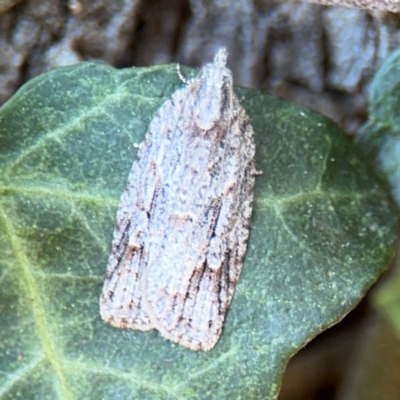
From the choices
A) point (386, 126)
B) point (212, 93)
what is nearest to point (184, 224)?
point (212, 93)

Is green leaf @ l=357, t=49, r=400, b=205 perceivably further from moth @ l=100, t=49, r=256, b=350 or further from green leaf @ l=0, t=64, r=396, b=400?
moth @ l=100, t=49, r=256, b=350

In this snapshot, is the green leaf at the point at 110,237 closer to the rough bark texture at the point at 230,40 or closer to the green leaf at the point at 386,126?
the green leaf at the point at 386,126

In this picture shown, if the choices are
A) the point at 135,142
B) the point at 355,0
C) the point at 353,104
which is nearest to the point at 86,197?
the point at 135,142

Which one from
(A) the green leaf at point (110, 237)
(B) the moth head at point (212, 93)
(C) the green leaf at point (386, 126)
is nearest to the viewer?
(A) the green leaf at point (110, 237)

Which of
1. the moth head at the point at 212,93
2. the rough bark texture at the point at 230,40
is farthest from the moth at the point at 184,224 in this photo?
the rough bark texture at the point at 230,40

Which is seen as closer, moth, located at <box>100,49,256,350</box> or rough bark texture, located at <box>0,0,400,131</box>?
moth, located at <box>100,49,256,350</box>

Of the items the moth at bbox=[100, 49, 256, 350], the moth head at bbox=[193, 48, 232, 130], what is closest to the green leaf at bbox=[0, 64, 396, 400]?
the moth at bbox=[100, 49, 256, 350]
